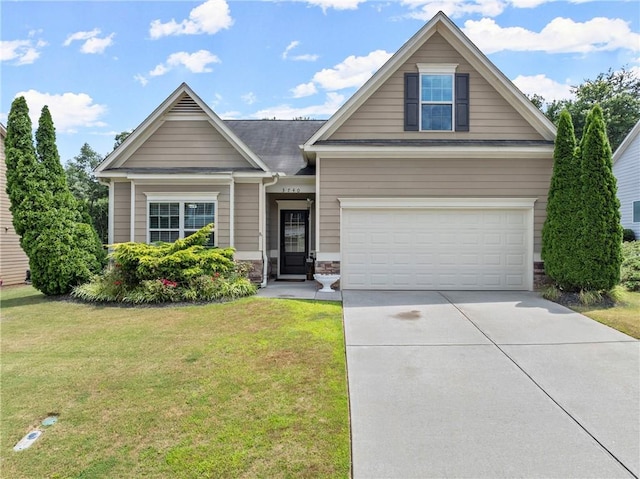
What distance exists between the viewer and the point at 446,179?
10.0 meters

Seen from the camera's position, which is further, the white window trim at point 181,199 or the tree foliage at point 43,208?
the white window trim at point 181,199

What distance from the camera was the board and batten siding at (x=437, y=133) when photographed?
10.1 metres

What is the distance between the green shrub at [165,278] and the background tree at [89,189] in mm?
2637

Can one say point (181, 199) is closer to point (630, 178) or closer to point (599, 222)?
point (599, 222)

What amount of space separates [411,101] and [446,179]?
2.32 meters

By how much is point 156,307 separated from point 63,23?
812cm

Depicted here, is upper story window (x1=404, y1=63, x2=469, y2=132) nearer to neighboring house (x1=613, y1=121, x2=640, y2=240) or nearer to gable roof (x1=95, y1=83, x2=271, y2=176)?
gable roof (x1=95, y1=83, x2=271, y2=176)

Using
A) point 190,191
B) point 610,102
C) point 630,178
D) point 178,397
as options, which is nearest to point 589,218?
point 178,397

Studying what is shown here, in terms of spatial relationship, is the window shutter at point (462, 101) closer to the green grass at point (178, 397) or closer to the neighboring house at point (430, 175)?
the neighboring house at point (430, 175)

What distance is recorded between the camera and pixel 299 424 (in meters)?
3.42

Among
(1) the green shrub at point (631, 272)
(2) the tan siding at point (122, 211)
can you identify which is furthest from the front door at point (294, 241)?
(1) the green shrub at point (631, 272)

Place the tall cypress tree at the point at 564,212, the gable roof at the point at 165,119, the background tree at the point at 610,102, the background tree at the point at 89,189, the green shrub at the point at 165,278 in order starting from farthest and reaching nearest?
the background tree at the point at 610,102 → the background tree at the point at 89,189 → the gable roof at the point at 165,119 → the green shrub at the point at 165,278 → the tall cypress tree at the point at 564,212

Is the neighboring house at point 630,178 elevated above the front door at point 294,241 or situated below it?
above

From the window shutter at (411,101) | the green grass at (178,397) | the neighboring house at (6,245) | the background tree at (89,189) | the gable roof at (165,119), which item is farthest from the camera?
the background tree at (89,189)
